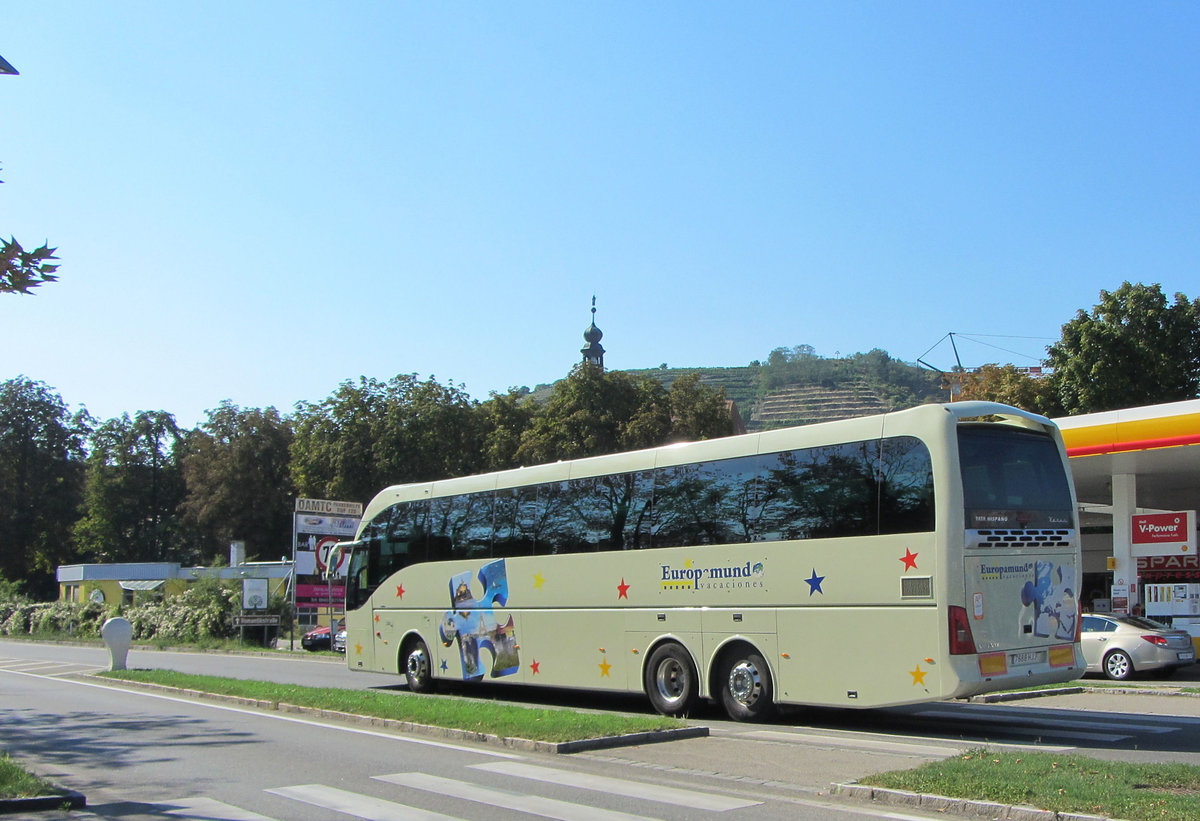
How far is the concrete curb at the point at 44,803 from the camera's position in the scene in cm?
823

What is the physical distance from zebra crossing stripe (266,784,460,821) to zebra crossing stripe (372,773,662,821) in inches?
21.5

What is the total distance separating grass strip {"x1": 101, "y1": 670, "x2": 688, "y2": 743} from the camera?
1191 centimetres

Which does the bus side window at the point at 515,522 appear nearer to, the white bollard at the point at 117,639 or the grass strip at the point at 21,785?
the grass strip at the point at 21,785

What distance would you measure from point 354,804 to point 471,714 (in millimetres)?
5009

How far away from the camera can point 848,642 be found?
1252 centimetres

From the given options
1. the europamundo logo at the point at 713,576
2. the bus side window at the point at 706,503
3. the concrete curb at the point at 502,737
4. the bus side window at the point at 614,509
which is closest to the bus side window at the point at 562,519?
the bus side window at the point at 614,509

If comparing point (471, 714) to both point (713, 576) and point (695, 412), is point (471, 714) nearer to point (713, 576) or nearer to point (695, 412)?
point (713, 576)

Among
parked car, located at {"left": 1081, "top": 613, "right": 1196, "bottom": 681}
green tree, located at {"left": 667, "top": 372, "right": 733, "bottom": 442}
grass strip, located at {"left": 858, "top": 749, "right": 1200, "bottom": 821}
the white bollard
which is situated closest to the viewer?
grass strip, located at {"left": 858, "top": 749, "right": 1200, "bottom": 821}

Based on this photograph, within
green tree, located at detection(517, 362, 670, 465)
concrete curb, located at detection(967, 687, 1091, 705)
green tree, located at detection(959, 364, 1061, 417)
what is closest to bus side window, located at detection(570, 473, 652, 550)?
concrete curb, located at detection(967, 687, 1091, 705)

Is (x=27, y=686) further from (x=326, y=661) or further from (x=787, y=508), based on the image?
(x=787, y=508)

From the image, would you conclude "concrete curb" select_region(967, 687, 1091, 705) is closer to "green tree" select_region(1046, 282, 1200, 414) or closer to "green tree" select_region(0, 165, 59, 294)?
"green tree" select_region(0, 165, 59, 294)

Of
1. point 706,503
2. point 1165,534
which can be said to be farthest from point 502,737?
point 1165,534

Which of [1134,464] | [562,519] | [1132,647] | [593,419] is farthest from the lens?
[593,419]

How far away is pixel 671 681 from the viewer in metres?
14.8
